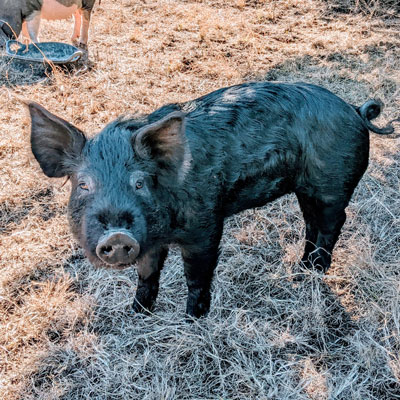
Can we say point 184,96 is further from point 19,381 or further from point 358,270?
point 19,381

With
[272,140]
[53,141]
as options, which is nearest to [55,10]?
[53,141]

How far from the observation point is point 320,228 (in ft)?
10.2

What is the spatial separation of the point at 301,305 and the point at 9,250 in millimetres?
2205

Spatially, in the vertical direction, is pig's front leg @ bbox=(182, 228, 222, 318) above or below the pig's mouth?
below

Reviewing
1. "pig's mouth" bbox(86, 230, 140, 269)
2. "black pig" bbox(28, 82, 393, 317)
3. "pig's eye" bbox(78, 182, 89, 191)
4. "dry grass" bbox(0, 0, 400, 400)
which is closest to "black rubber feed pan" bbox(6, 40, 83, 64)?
"dry grass" bbox(0, 0, 400, 400)

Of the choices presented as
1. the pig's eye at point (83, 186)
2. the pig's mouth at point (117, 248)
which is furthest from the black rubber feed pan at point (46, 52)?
the pig's mouth at point (117, 248)

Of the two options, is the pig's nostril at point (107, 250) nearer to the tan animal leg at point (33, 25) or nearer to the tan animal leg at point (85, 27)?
the tan animal leg at point (85, 27)

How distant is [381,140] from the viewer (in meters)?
4.69

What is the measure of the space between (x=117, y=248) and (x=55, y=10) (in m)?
6.09

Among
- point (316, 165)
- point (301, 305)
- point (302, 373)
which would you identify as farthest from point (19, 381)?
point (316, 165)

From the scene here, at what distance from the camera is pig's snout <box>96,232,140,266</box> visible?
1981 mm

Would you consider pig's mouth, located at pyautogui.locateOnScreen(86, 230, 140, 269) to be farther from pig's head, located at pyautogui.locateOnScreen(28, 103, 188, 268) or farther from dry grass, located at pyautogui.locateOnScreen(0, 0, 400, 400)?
dry grass, located at pyautogui.locateOnScreen(0, 0, 400, 400)

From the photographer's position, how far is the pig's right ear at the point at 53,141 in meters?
2.19

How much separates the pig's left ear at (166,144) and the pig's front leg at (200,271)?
50 cm
